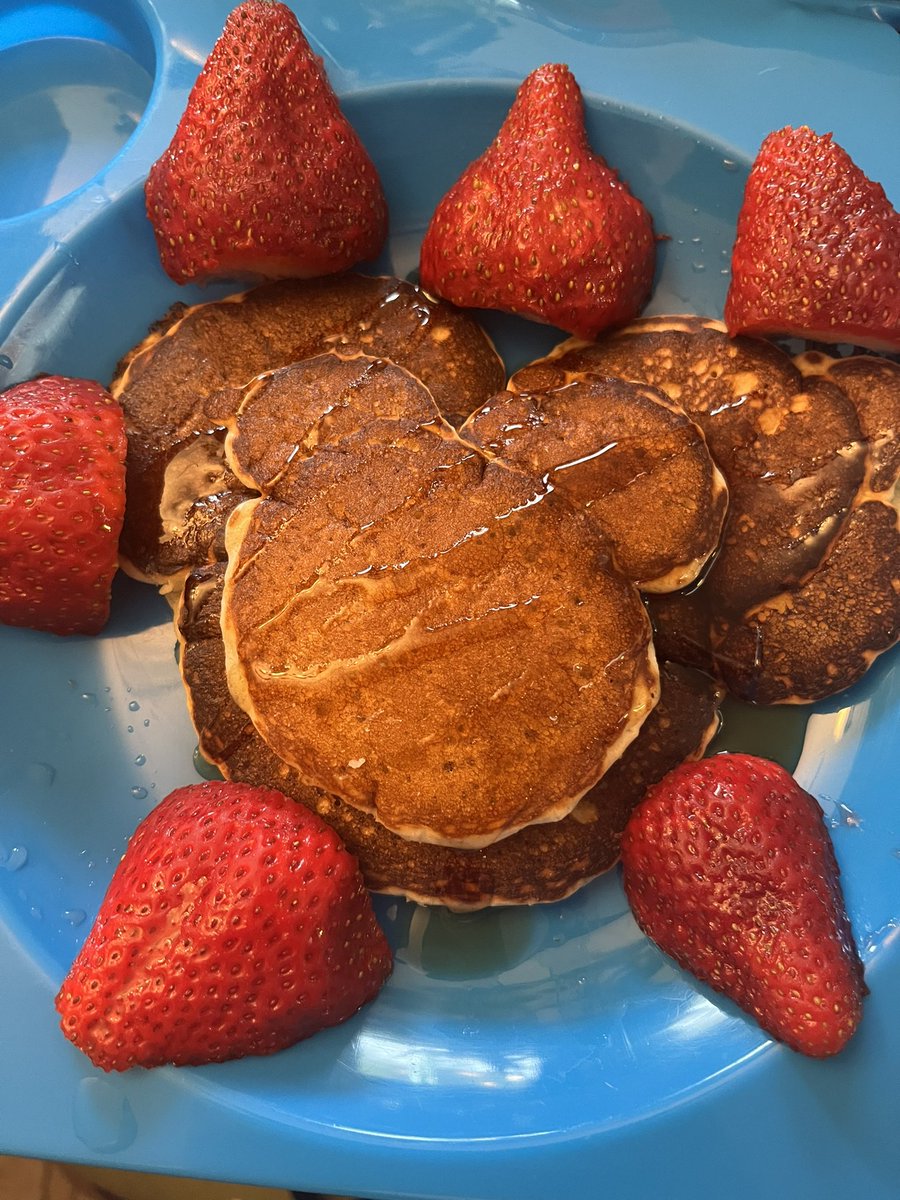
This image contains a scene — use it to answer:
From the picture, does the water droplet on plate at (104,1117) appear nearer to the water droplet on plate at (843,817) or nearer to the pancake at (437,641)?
the pancake at (437,641)

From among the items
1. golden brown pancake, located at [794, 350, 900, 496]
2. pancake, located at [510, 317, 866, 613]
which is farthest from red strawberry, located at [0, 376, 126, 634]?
golden brown pancake, located at [794, 350, 900, 496]

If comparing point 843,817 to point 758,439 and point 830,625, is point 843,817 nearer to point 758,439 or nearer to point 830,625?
point 830,625

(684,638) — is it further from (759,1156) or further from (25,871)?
(25,871)

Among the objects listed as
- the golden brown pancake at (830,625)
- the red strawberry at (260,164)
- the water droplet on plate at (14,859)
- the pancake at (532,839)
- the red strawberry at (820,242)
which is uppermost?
the red strawberry at (260,164)

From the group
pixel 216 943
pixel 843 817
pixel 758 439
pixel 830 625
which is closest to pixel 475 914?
pixel 216 943

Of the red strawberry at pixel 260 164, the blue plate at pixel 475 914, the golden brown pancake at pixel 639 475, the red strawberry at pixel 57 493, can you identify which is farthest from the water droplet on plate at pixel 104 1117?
the red strawberry at pixel 260 164

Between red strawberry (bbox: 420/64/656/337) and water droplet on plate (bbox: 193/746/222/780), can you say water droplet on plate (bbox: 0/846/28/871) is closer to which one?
water droplet on plate (bbox: 193/746/222/780)
